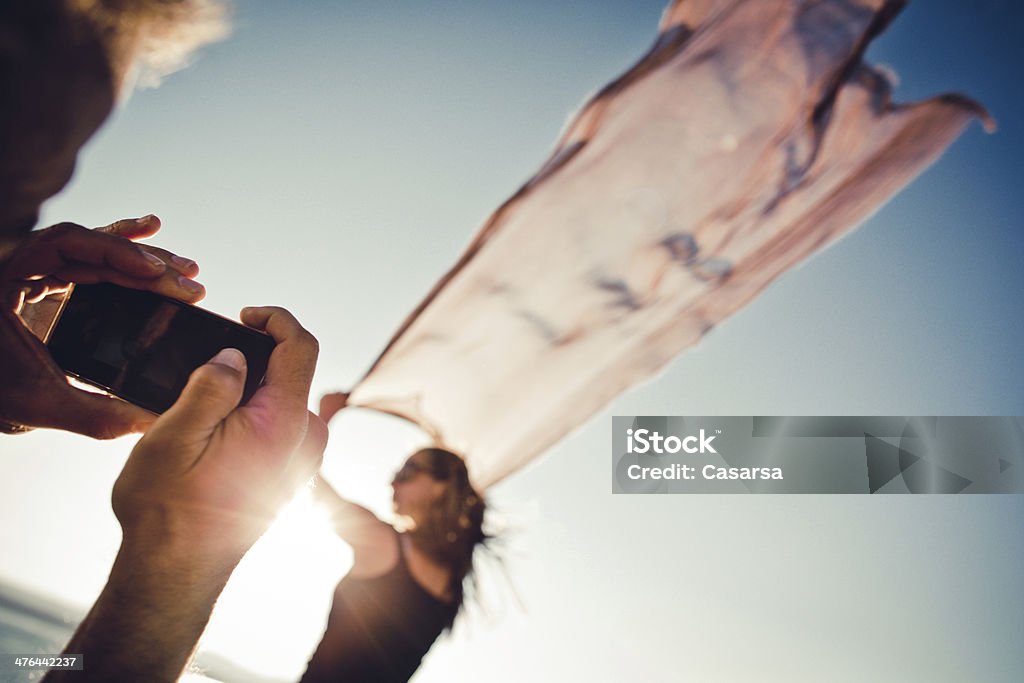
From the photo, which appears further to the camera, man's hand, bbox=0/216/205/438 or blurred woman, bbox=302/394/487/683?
blurred woman, bbox=302/394/487/683

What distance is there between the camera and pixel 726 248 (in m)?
2.55

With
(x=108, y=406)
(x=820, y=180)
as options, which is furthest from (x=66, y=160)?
(x=820, y=180)

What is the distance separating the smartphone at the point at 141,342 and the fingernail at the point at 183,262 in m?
0.15

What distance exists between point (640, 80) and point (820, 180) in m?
1.04

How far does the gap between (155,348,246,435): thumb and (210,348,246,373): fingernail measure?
3 centimetres

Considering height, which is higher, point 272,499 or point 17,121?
point 17,121

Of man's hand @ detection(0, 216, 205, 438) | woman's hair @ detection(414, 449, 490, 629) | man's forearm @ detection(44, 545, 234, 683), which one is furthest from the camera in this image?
woman's hair @ detection(414, 449, 490, 629)

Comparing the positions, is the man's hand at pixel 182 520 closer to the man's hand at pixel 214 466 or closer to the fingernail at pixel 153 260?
the man's hand at pixel 214 466

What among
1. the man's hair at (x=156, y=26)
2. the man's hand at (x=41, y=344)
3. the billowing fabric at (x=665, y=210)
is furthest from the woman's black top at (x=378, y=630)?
the man's hair at (x=156, y=26)

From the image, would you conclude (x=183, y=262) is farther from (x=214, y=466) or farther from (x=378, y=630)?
(x=378, y=630)

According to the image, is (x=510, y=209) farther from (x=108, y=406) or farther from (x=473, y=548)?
(x=473, y=548)

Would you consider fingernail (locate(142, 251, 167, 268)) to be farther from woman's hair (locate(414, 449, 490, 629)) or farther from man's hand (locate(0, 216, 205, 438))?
woman's hair (locate(414, 449, 490, 629))

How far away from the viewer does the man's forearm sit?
2.43 ft

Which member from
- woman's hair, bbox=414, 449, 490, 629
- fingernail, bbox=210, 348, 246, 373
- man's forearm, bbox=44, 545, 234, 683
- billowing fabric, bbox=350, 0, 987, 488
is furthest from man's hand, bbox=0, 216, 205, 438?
woman's hair, bbox=414, 449, 490, 629
